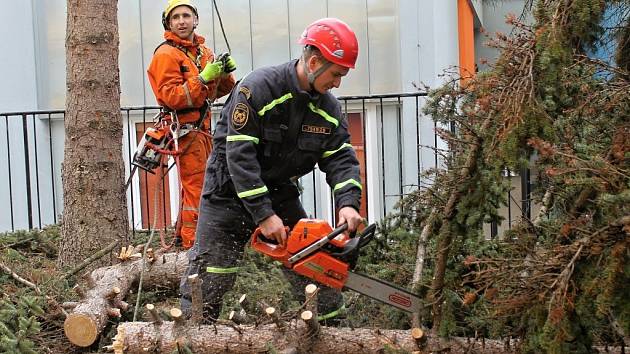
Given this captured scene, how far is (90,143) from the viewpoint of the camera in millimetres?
6453

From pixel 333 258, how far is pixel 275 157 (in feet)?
2.39

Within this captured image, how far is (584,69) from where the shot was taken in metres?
4.05

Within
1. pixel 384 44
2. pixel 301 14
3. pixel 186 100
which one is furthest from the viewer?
pixel 301 14

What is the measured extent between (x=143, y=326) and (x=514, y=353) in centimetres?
188

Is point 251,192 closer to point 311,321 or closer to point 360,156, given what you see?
point 311,321

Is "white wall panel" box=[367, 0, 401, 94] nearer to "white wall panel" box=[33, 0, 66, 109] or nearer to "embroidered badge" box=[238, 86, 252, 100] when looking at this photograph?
"white wall panel" box=[33, 0, 66, 109]

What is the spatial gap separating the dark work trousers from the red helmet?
36.1 inches

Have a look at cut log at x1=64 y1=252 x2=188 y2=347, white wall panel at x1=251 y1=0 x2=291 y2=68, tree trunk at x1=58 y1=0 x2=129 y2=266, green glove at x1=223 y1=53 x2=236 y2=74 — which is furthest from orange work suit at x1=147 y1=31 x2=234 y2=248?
white wall panel at x1=251 y1=0 x2=291 y2=68

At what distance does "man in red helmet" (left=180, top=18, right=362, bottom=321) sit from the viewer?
426 cm

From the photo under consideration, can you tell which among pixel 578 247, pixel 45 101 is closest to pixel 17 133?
pixel 45 101

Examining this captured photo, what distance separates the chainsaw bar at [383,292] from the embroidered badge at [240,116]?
0.91 meters

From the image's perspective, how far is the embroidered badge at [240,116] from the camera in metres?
4.30

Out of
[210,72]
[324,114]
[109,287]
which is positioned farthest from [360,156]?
[324,114]

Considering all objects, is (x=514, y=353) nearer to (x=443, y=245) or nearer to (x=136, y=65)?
(x=443, y=245)
